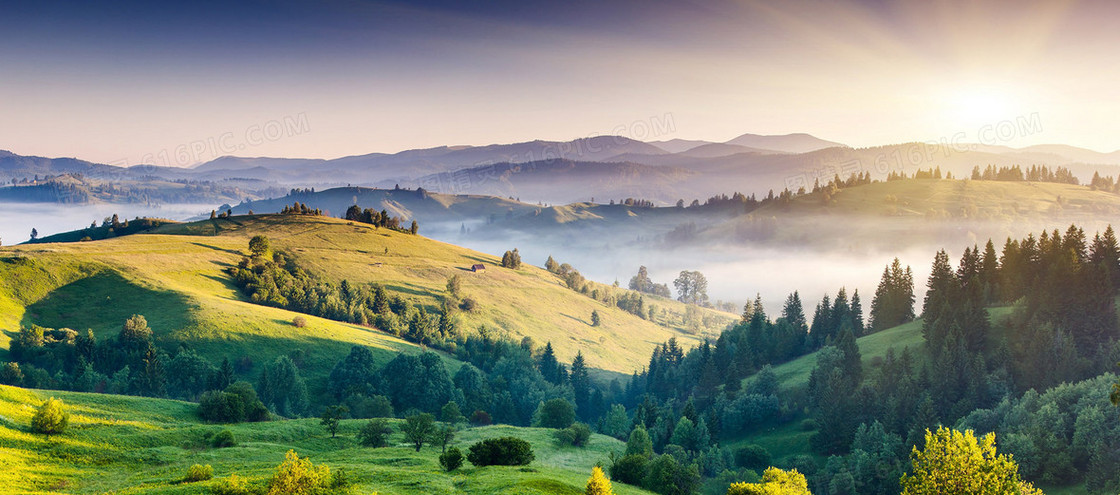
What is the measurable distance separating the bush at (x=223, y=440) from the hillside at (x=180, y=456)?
4.17 ft

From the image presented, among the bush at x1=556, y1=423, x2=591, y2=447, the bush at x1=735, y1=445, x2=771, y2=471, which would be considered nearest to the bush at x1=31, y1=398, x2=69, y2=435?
the bush at x1=556, y1=423, x2=591, y2=447

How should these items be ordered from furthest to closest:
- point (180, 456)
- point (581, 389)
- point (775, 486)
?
point (581, 389) → point (180, 456) → point (775, 486)

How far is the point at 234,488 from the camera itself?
39625mm

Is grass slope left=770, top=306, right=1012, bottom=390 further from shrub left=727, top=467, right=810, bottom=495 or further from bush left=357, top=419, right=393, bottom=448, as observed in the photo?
bush left=357, top=419, right=393, bottom=448

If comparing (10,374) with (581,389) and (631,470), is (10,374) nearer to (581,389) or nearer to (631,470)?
(631,470)

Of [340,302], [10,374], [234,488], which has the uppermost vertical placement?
Answer: [234,488]

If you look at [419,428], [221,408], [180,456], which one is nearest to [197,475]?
[180,456]

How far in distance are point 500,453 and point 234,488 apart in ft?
90.9

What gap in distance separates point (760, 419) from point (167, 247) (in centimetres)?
18475

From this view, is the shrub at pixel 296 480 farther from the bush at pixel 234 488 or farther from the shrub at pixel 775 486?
the shrub at pixel 775 486

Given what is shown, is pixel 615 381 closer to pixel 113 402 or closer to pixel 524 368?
pixel 524 368

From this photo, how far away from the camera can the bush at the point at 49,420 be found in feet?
188

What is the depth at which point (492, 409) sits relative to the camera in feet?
440

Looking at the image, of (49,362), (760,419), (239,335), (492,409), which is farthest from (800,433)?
(49,362)
